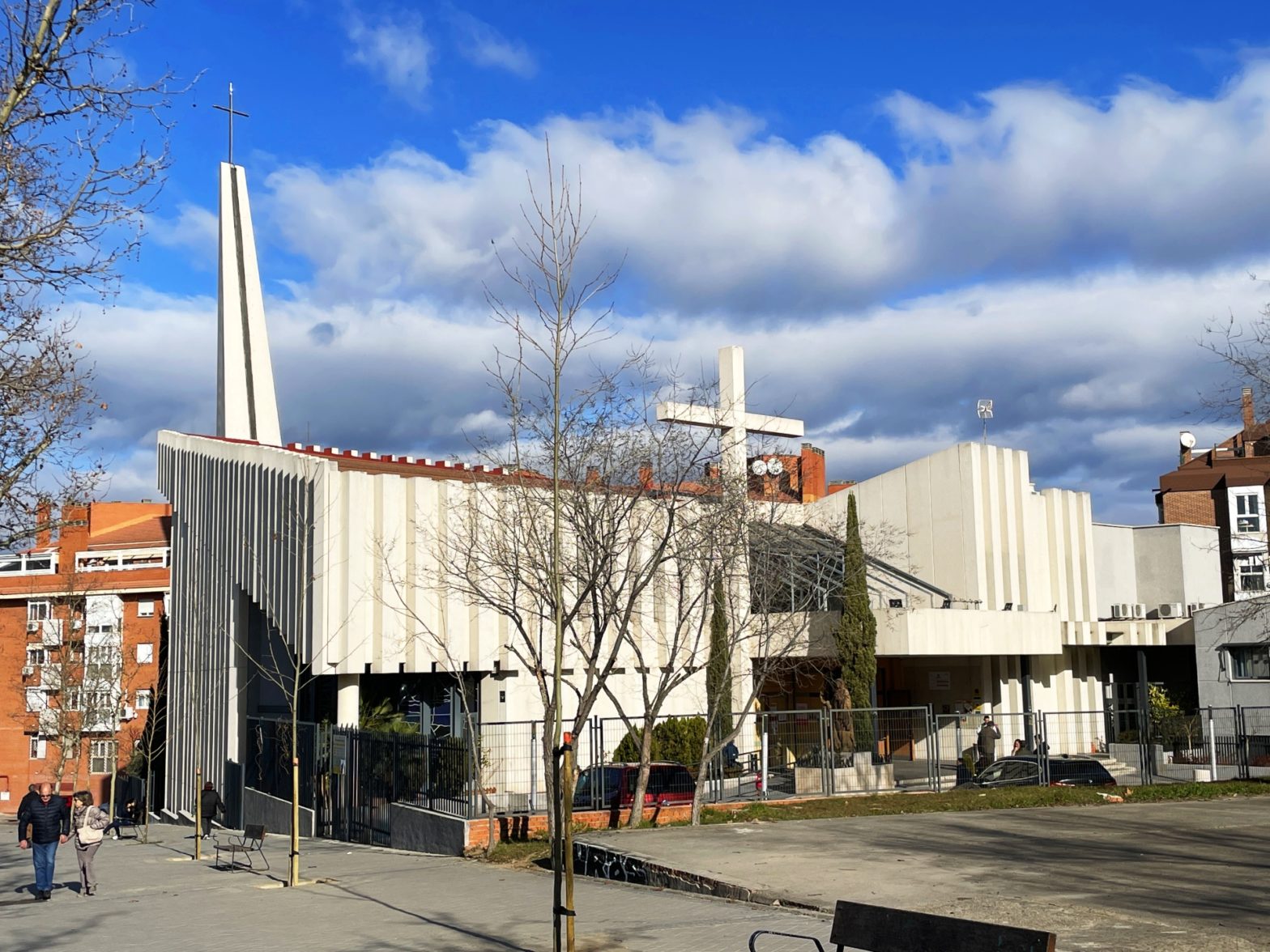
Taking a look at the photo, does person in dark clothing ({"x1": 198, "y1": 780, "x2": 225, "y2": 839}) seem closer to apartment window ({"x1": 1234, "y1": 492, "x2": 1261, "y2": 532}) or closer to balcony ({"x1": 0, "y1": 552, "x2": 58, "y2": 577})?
balcony ({"x1": 0, "y1": 552, "x2": 58, "y2": 577})

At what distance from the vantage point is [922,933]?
6805 millimetres

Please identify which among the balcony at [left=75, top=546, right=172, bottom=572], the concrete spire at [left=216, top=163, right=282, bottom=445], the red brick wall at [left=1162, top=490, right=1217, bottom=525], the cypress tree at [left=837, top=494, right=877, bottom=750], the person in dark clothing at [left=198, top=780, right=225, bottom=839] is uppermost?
the concrete spire at [left=216, top=163, right=282, bottom=445]

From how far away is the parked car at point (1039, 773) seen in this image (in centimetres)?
2477

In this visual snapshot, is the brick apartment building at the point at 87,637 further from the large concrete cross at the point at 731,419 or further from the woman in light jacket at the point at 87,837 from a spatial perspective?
the woman in light jacket at the point at 87,837

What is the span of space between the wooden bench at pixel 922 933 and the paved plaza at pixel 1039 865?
9.76 feet

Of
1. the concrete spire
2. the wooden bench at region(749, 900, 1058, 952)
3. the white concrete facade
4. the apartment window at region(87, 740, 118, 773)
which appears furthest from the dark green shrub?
the apartment window at region(87, 740, 118, 773)

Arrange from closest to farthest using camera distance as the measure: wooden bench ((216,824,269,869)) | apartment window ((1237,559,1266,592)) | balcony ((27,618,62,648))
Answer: wooden bench ((216,824,269,869)) < apartment window ((1237,559,1266,592)) < balcony ((27,618,62,648))

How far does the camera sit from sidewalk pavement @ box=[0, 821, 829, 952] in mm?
10789

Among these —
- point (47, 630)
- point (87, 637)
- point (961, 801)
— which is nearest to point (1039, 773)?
point (961, 801)

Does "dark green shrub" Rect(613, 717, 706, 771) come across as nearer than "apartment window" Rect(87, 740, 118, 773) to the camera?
→ Yes

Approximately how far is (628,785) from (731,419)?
27.6 feet

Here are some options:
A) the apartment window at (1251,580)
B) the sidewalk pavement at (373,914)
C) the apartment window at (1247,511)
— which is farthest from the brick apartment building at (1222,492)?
the sidewalk pavement at (373,914)

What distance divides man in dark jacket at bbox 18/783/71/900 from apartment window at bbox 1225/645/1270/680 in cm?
3365

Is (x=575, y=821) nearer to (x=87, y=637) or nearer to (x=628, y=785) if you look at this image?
(x=628, y=785)
